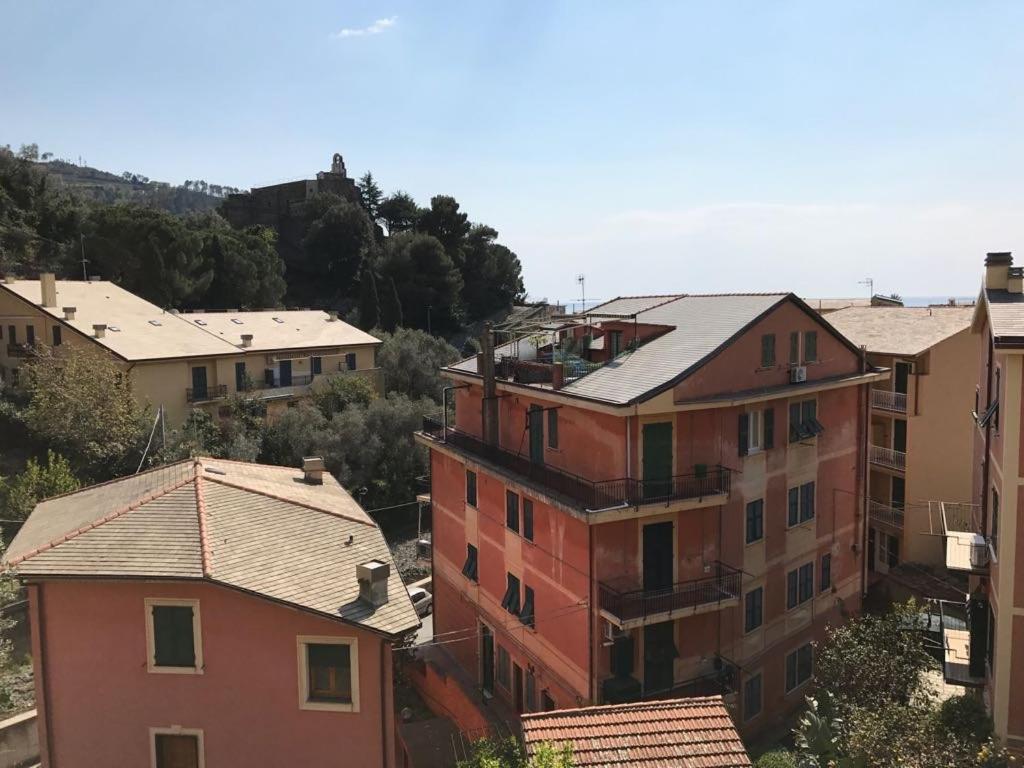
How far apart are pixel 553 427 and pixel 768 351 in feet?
21.6

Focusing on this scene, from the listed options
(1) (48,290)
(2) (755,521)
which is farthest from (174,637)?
(1) (48,290)

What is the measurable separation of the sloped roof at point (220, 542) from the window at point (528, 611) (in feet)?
20.9

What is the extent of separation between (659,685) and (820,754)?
5826 millimetres

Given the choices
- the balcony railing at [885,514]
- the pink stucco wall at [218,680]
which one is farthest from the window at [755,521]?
the pink stucco wall at [218,680]

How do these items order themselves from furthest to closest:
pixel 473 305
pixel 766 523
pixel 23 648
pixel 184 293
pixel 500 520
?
pixel 473 305
pixel 184 293
pixel 23 648
pixel 500 520
pixel 766 523

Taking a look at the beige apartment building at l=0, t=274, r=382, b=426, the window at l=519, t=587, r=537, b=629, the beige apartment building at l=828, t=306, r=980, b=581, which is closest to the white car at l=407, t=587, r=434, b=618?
the window at l=519, t=587, r=537, b=629

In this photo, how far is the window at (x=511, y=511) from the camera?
23.5m

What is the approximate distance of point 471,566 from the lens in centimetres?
2689

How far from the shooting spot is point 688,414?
20531 mm

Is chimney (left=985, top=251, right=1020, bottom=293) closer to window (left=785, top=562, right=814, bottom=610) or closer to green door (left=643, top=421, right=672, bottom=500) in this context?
green door (left=643, top=421, right=672, bottom=500)

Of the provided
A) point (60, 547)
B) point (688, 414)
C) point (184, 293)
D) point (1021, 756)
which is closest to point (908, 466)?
point (688, 414)

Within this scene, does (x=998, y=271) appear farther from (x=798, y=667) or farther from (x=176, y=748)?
(x=176, y=748)

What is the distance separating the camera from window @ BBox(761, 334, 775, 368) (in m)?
22.2

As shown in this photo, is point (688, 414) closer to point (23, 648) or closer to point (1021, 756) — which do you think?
point (1021, 756)
